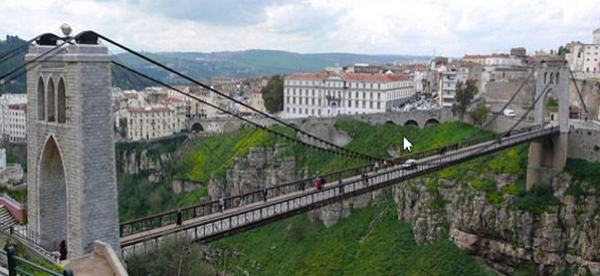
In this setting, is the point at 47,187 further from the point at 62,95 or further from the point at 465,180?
Result: the point at 465,180

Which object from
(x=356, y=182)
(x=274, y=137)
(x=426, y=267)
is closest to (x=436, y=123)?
(x=274, y=137)

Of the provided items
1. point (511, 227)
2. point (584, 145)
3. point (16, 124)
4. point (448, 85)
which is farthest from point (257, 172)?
point (16, 124)

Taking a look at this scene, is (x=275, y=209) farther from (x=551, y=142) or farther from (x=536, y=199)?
(x=551, y=142)

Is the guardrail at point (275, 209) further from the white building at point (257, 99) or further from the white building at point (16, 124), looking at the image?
the white building at point (16, 124)

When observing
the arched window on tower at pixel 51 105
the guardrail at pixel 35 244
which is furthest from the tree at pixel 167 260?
the arched window on tower at pixel 51 105

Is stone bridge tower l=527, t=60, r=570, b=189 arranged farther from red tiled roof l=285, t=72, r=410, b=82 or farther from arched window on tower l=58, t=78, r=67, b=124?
arched window on tower l=58, t=78, r=67, b=124
